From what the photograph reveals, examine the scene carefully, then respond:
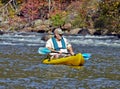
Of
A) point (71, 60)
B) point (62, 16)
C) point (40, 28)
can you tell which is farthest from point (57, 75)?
point (62, 16)

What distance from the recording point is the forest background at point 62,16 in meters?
50.3

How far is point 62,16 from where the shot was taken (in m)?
54.9

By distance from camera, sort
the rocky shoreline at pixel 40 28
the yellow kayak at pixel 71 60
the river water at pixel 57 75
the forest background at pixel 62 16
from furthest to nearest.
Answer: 1. the forest background at pixel 62 16
2. the rocky shoreline at pixel 40 28
3. the yellow kayak at pixel 71 60
4. the river water at pixel 57 75

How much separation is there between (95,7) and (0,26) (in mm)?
10419

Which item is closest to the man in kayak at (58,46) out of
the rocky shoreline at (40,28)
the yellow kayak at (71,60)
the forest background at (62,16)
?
the yellow kayak at (71,60)

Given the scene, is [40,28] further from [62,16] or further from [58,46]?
[58,46]

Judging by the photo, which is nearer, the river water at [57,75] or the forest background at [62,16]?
the river water at [57,75]

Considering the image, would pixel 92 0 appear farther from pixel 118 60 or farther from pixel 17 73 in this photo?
pixel 17 73

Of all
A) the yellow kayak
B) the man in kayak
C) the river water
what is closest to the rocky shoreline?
the river water

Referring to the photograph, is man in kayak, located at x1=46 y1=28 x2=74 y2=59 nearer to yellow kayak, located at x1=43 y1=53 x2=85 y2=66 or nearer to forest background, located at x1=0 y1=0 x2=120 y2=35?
yellow kayak, located at x1=43 y1=53 x2=85 y2=66

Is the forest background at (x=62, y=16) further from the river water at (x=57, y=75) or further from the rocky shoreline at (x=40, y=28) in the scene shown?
the river water at (x=57, y=75)

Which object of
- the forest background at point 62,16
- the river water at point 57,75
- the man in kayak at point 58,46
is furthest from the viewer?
the forest background at point 62,16

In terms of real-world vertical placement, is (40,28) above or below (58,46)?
below

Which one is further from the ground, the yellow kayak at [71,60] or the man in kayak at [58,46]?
the man in kayak at [58,46]
